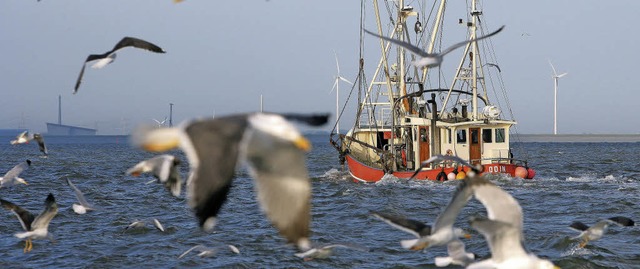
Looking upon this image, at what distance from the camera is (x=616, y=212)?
91.9ft

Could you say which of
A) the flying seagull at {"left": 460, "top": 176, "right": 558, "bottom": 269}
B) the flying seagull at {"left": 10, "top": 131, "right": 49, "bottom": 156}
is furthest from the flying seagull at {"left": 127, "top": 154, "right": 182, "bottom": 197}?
the flying seagull at {"left": 10, "top": 131, "right": 49, "bottom": 156}

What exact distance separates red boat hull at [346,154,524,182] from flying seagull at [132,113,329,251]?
94.3 ft

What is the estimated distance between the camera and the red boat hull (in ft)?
121

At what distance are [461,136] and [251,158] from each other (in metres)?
30.6

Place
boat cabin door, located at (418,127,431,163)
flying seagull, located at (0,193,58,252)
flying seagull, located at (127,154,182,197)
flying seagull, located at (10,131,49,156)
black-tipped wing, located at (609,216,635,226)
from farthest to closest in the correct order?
boat cabin door, located at (418,127,431,163)
flying seagull, located at (10,131,49,156)
flying seagull, located at (0,193,58,252)
black-tipped wing, located at (609,216,635,226)
flying seagull, located at (127,154,182,197)

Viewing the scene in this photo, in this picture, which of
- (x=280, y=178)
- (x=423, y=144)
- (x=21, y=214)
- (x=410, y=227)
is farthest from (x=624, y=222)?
(x=423, y=144)

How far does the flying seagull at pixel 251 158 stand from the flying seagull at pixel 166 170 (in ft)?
10.4

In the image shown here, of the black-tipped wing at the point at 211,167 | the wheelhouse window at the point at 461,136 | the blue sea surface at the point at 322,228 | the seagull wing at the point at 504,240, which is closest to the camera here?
the black-tipped wing at the point at 211,167

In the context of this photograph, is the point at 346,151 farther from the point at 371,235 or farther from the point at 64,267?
the point at 64,267

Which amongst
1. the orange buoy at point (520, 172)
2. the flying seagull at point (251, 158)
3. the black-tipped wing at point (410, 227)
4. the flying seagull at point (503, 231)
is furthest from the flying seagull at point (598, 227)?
the orange buoy at point (520, 172)

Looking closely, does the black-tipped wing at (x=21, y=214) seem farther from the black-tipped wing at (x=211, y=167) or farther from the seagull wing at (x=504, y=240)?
the black-tipped wing at (x=211, y=167)

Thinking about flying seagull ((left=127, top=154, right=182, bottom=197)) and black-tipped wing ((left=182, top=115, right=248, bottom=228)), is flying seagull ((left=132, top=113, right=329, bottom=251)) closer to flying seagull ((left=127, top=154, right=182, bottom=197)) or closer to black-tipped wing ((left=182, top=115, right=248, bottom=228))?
black-tipped wing ((left=182, top=115, right=248, bottom=228))

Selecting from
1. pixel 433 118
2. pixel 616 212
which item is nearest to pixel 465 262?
pixel 616 212

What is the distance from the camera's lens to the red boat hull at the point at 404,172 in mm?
36844
